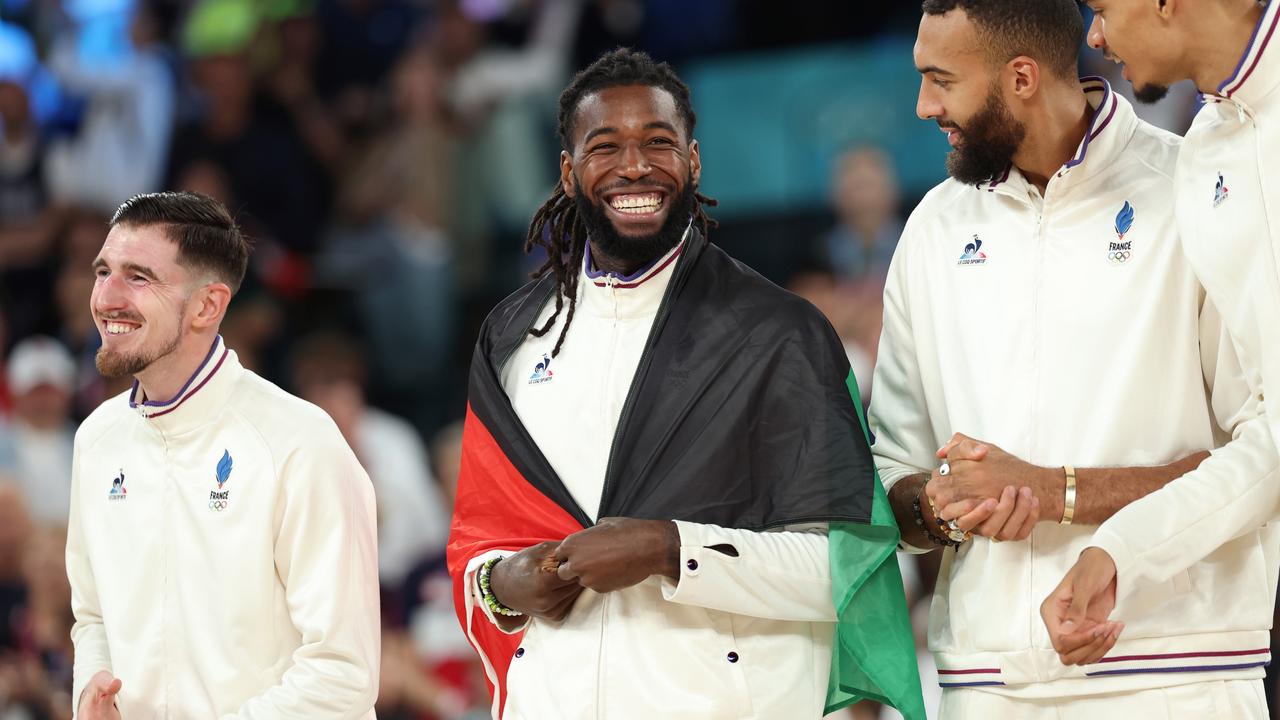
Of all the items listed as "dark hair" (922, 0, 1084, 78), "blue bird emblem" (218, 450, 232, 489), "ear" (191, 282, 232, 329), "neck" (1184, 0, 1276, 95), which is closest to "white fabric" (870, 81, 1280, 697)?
"dark hair" (922, 0, 1084, 78)

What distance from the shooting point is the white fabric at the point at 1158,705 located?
3326mm

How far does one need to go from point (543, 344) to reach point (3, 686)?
4.65 metres

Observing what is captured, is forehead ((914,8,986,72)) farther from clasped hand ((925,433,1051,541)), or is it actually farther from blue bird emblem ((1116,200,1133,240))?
clasped hand ((925,433,1051,541))

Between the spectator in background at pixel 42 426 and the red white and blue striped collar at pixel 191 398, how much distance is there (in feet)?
17.2

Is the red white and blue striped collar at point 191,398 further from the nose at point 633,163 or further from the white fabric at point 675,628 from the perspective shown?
the nose at point 633,163

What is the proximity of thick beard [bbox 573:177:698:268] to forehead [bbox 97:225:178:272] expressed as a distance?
41.0 inches

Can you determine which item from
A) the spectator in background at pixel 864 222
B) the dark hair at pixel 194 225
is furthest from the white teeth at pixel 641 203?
the spectator in background at pixel 864 222

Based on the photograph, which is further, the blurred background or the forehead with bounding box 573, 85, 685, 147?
the blurred background

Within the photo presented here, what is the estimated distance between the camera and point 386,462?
8477 mm

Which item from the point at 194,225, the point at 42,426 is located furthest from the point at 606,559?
the point at 42,426

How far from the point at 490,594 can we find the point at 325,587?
40cm

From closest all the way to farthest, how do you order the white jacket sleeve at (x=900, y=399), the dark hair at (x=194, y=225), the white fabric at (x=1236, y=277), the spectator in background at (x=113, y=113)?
the white fabric at (x=1236, y=277) → the white jacket sleeve at (x=900, y=399) → the dark hair at (x=194, y=225) → the spectator in background at (x=113, y=113)

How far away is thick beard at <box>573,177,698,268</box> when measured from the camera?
373 centimetres

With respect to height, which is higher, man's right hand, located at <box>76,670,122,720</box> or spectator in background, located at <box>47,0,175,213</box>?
spectator in background, located at <box>47,0,175,213</box>
